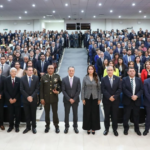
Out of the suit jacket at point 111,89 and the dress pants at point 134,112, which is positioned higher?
the suit jacket at point 111,89

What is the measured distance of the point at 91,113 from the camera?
4027 mm

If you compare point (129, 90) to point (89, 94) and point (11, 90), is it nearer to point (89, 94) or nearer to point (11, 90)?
point (89, 94)

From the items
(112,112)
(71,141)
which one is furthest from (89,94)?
(71,141)

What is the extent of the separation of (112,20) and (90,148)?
20303 millimetres

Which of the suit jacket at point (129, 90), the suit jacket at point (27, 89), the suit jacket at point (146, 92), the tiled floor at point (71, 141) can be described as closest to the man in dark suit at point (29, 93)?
the suit jacket at point (27, 89)

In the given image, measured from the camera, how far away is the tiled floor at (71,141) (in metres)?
3.48

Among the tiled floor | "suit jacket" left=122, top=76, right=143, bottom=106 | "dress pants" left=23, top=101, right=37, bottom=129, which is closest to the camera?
the tiled floor

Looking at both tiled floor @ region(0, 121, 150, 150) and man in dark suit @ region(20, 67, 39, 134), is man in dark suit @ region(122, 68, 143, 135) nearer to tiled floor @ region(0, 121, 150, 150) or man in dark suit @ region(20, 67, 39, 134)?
tiled floor @ region(0, 121, 150, 150)

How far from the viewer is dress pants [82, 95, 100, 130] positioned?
398 centimetres

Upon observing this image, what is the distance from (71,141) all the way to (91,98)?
37.2 inches

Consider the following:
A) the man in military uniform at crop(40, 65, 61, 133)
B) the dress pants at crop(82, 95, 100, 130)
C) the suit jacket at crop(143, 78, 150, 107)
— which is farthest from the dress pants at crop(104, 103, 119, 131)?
the man in military uniform at crop(40, 65, 61, 133)

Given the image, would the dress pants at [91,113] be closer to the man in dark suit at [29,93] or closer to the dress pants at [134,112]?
the dress pants at [134,112]

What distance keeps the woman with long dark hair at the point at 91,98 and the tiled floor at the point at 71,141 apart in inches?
8.9

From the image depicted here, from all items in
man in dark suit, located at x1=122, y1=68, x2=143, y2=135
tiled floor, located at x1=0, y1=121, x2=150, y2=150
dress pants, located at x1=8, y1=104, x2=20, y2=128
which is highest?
man in dark suit, located at x1=122, y1=68, x2=143, y2=135
